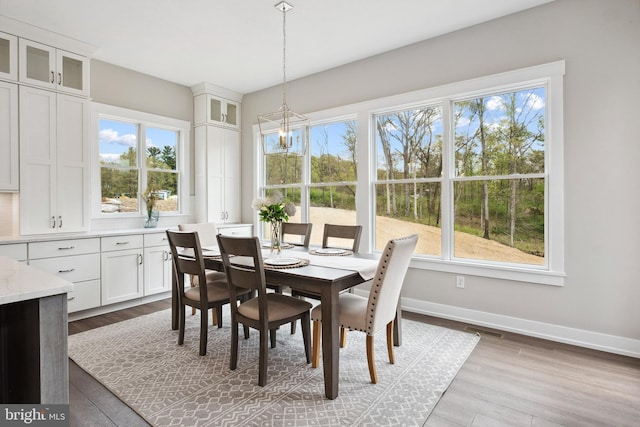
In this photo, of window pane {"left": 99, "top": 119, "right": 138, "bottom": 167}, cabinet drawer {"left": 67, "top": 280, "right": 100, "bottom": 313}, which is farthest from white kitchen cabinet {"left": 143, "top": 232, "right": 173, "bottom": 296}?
window pane {"left": 99, "top": 119, "right": 138, "bottom": 167}

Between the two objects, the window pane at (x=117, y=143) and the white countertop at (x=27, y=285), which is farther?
the window pane at (x=117, y=143)

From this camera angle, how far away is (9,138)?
3.37 m

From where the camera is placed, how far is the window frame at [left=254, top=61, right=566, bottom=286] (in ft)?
10.1

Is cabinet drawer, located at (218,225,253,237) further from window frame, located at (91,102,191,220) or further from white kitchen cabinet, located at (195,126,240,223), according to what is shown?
window frame, located at (91,102,191,220)

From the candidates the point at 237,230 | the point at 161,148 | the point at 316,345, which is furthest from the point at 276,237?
the point at 161,148

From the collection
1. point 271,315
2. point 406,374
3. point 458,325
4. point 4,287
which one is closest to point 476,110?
point 458,325

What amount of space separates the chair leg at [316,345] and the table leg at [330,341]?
289mm

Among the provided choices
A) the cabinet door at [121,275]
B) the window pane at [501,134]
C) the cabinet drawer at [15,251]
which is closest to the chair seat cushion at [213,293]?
the cabinet door at [121,275]

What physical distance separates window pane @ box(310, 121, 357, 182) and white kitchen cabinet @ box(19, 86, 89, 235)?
9.05 feet

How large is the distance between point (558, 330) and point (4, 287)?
151 inches

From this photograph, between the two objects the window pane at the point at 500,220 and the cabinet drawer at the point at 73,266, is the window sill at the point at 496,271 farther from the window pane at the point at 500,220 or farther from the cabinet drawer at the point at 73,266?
the cabinet drawer at the point at 73,266

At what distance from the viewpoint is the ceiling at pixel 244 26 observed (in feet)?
10.3

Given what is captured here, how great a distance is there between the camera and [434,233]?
3891 mm

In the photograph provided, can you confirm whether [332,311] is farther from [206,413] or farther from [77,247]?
[77,247]
